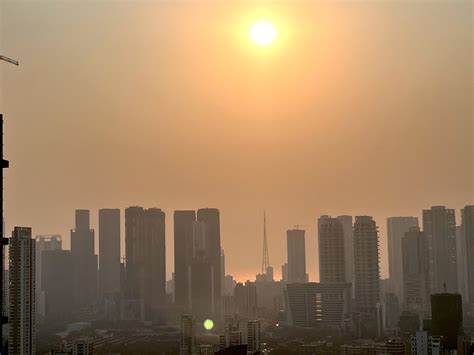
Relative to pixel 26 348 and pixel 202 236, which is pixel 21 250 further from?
pixel 202 236

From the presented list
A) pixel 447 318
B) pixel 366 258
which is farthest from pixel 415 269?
pixel 447 318

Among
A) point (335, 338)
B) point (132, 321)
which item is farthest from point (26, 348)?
point (132, 321)

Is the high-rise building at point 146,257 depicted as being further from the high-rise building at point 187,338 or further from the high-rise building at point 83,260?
the high-rise building at point 187,338

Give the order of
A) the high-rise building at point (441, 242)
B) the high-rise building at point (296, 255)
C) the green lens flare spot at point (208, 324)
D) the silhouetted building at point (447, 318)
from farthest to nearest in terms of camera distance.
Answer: the high-rise building at point (296, 255) < the high-rise building at point (441, 242) < the green lens flare spot at point (208, 324) < the silhouetted building at point (447, 318)

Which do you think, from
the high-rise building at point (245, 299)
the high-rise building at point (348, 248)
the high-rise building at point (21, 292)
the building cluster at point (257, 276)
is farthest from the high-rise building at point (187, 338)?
the high-rise building at point (348, 248)

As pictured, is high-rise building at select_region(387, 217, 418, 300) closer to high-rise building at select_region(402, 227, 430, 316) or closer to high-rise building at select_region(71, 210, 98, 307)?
high-rise building at select_region(402, 227, 430, 316)

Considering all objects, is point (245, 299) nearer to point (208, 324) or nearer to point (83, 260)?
point (208, 324)
